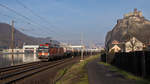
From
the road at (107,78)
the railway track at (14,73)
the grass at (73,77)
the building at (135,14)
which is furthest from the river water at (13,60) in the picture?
the building at (135,14)

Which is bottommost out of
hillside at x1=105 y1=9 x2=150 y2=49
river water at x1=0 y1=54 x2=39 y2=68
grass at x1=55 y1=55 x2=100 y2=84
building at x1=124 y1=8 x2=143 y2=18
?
river water at x1=0 y1=54 x2=39 y2=68

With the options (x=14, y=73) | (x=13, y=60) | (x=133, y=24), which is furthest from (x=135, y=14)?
(x=14, y=73)

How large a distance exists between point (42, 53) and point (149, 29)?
6451 inches

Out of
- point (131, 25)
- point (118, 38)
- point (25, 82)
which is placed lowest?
point (25, 82)

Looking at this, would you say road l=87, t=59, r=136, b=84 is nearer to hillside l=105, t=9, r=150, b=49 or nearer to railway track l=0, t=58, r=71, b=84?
railway track l=0, t=58, r=71, b=84

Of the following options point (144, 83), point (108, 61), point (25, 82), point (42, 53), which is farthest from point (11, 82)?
point (42, 53)

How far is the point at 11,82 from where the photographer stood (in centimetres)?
1473

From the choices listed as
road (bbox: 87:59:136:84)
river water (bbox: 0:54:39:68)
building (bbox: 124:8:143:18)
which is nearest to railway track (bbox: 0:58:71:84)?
road (bbox: 87:59:136:84)

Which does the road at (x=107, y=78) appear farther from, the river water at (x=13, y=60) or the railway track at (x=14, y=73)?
the river water at (x=13, y=60)

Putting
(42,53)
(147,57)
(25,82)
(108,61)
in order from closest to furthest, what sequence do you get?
(147,57) < (25,82) < (108,61) < (42,53)

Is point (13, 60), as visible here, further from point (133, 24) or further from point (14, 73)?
point (133, 24)

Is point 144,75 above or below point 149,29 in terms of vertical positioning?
below

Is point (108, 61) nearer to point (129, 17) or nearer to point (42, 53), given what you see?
point (42, 53)

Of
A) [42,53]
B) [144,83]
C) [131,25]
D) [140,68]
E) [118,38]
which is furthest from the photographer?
[131,25]
